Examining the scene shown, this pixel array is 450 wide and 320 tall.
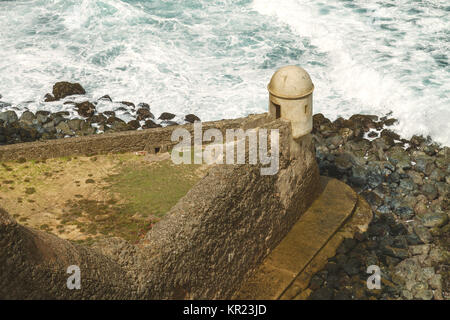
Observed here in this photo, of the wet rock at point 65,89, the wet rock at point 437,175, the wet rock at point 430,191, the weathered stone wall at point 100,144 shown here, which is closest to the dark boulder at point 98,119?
the wet rock at point 65,89

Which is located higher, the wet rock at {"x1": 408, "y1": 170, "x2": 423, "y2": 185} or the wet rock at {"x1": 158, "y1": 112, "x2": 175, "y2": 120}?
the wet rock at {"x1": 158, "y1": 112, "x2": 175, "y2": 120}

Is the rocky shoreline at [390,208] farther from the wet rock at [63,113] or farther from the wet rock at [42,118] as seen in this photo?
the wet rock at [42,118]

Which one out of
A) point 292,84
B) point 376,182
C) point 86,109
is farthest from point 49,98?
point 292,84

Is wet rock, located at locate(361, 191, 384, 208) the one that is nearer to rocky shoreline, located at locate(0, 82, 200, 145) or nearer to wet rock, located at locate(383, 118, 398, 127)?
wet rock, located at locate(383, 118, 398, 127)

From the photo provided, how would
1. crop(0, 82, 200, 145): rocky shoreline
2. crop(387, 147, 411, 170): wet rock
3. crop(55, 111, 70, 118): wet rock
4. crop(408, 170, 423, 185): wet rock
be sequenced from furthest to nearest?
1. crop(55, 111, 70, 118): wet rock
2. crop(0, 82, 200, 145): rocky shoreline
3. crop(387, 147, 411, 170): wet rock
4. crop(408, 170, 423, 185): wet rock
